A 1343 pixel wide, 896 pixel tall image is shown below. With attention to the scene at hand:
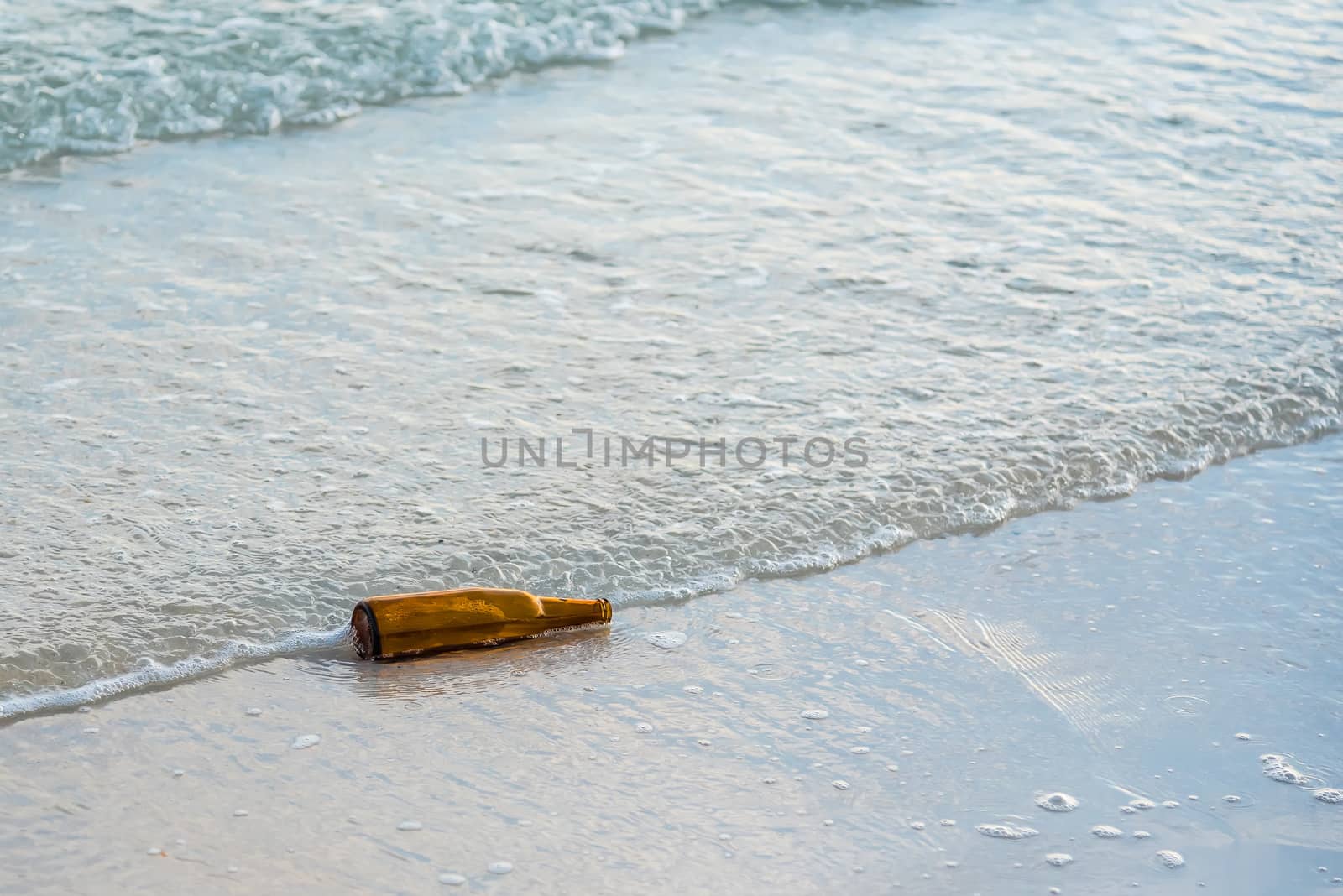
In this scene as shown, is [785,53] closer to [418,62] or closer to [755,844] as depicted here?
[418,62]

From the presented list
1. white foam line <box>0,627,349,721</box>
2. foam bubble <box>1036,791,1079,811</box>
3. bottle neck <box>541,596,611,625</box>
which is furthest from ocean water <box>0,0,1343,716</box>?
foam bubble <box>1036,791,1079,811</box>

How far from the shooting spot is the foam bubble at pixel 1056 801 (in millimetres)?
2039

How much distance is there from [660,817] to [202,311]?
7.09ft

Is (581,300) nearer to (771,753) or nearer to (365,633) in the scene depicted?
(365,633)

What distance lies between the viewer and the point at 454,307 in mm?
3623

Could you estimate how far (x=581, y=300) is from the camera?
3.71 m

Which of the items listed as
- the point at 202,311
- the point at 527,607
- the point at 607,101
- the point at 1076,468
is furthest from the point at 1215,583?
the point at 607,101

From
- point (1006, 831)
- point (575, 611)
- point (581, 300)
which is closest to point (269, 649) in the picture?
point (575, 611)

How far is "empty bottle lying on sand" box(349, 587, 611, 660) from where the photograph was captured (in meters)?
2.28

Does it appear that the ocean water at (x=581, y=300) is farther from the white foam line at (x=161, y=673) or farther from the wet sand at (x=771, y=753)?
the wet sand at (x=771, y=753)

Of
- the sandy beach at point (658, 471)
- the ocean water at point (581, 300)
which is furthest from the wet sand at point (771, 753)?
the ocean water at point (581, 300)

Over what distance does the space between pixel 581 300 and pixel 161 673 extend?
178 cm

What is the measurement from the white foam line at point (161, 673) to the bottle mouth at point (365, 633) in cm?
6

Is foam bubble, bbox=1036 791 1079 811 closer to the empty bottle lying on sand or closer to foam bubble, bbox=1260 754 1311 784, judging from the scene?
foam bubble, bbox=1260 754 1311 784
